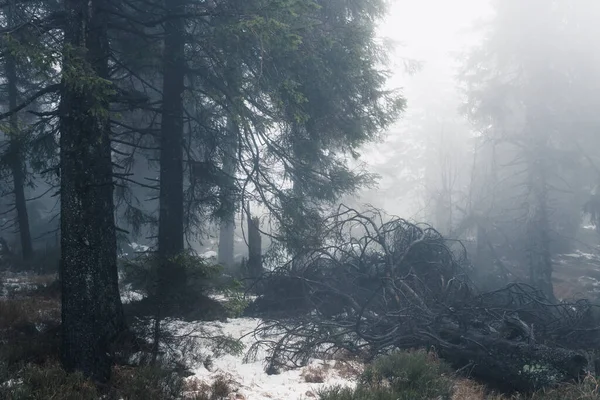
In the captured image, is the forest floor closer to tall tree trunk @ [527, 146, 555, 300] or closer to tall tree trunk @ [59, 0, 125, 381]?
tall tree trunk @ [59, 0, 125, 381]

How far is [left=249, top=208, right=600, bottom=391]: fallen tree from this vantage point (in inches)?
310

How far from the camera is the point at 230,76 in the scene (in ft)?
29.7

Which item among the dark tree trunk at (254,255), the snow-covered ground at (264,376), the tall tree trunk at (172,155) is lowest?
the snow-covered ground at (264,376)

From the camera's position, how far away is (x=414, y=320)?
927 cm

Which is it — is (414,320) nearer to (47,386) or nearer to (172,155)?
(172,155)

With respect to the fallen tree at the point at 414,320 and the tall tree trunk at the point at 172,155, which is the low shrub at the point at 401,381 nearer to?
the fallen tree at the point at 414,320

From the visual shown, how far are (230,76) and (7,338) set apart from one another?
17.6 feet

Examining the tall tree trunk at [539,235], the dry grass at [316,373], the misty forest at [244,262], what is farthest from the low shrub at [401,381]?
the tall tree trunk at [539,235]

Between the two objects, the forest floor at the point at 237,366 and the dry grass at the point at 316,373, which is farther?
the dry grass at the point at 316,373

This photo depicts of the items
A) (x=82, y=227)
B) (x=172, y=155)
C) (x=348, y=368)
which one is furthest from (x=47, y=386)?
(x=172, y=155)

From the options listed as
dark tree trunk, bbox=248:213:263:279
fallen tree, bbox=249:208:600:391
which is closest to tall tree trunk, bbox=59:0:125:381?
fallen tree, bbox=249:208:600:391

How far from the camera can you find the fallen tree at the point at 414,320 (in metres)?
7.87

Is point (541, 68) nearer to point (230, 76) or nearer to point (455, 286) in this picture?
point (455, 286)

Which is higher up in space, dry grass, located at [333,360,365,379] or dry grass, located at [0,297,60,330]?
dry grass, located at [0,297,60,330]
